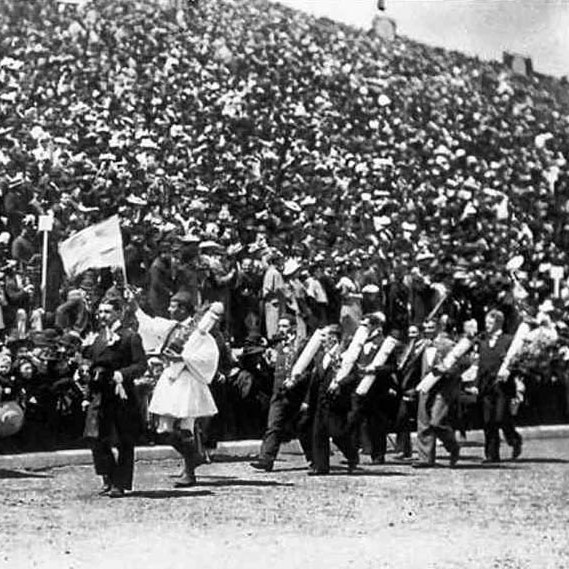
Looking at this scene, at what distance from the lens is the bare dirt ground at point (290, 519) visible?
9.77 meters

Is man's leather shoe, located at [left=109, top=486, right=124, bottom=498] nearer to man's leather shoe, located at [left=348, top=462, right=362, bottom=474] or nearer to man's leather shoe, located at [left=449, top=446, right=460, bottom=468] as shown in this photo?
man's leather shoe, located at [left=348, top=462, right=362, bottom=474]

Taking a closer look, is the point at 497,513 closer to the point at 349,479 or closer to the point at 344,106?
the point at 349,479

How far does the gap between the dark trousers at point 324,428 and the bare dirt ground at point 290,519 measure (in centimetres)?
24

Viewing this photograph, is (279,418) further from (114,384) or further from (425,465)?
(114,384)

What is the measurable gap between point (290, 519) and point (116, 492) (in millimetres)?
1755

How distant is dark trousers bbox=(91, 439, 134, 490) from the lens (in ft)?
41.3

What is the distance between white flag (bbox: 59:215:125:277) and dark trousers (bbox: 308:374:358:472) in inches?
92.7

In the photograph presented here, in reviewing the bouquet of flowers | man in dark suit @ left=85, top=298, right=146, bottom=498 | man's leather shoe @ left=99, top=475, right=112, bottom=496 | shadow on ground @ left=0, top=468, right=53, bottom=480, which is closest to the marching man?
man in dark suit @ left=85, top=298, right=146, bottom=498

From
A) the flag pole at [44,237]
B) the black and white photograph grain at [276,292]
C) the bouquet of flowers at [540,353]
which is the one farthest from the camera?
the bouquet of flowers at [540,353]

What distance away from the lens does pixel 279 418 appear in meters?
15.1

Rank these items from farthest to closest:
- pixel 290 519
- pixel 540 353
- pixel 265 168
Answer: pixel 265 168, pixel 540 353, pixel 290 519

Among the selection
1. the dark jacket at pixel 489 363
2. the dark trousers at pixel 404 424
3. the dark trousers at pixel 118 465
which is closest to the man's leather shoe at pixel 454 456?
the dark trousers at pixel 404 424

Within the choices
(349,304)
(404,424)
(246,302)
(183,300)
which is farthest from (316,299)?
(183,300)

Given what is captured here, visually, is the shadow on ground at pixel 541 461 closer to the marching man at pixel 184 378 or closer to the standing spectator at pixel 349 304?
the standing spectator at pixel 349 304
